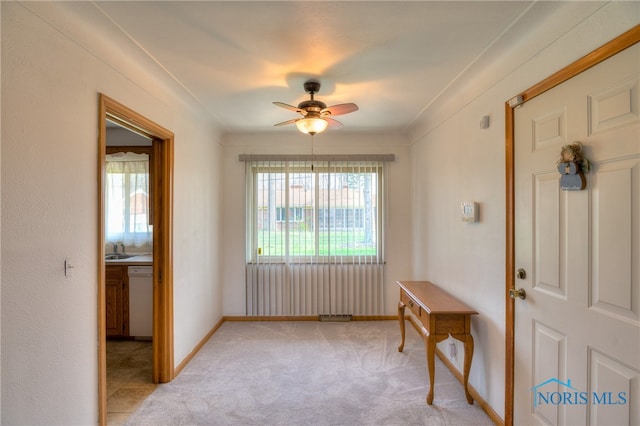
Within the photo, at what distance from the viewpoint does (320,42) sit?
5.73 feet

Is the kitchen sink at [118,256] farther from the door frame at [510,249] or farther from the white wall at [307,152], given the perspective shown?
the door frame at [510,249]

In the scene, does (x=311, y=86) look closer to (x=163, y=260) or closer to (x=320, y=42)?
(x=320, y=42)

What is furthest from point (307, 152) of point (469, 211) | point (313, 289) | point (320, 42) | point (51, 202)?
point (51, 202)

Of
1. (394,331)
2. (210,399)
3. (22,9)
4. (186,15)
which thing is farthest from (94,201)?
A: (394,331)

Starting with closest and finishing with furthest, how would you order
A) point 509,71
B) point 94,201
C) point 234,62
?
point 94,201
point 509,71
point 234,62

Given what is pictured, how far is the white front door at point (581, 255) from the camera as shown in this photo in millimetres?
1153

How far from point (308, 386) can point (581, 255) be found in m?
2.16

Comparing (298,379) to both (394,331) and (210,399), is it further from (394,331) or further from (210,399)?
(394,331)

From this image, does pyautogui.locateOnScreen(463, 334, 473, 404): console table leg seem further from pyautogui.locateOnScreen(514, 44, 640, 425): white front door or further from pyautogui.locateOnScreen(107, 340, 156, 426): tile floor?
pyautogui.locateOnScreen(107, 340, 156, 426): tile floor

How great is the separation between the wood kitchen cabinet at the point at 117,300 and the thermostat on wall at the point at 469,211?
364cm

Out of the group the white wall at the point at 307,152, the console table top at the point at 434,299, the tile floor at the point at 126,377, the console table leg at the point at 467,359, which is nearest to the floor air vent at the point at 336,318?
the white wall at the point at 307,152

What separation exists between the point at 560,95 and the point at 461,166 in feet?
3.43

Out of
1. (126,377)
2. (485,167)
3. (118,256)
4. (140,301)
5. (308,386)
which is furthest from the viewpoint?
(118,256)

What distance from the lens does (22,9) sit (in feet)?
4.12
